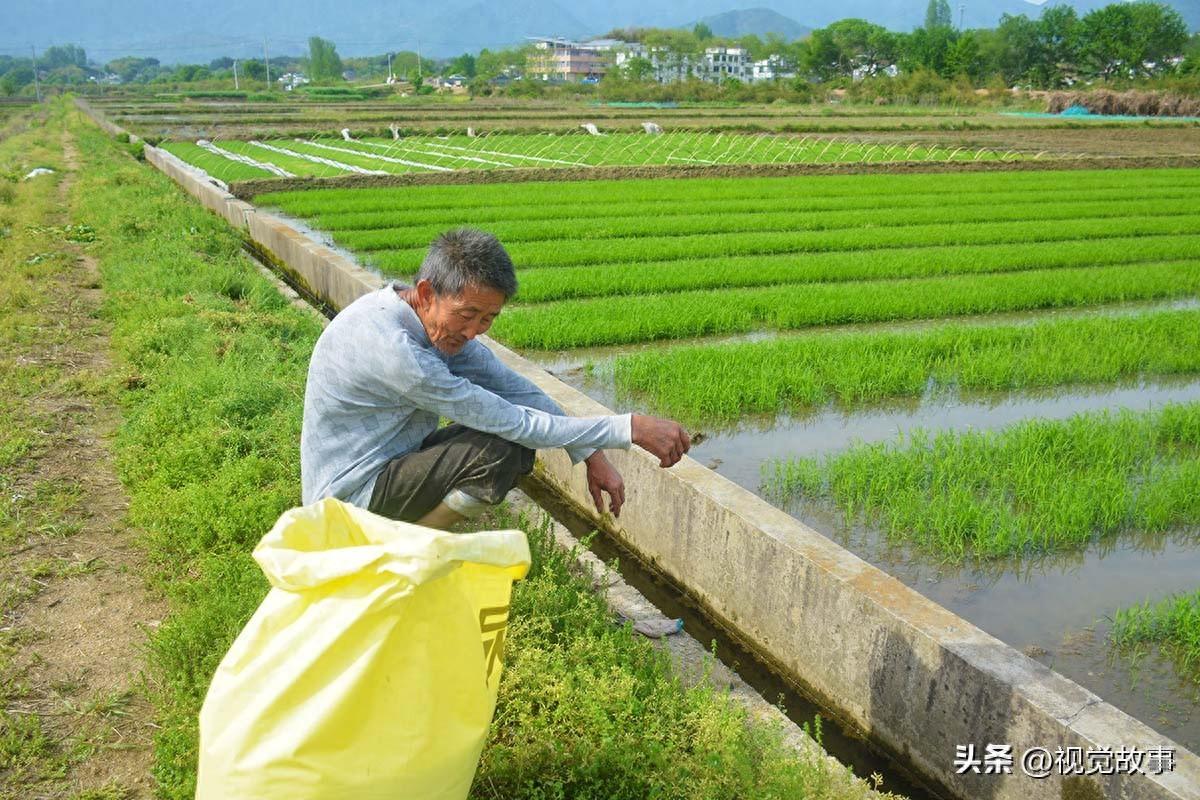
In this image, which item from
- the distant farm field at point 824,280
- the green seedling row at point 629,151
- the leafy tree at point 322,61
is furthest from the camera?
the leafy tree at point 322,61

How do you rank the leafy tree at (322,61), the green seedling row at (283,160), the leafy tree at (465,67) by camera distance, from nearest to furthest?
1. the green seedling row at (283,160)
2. the leafy tree at (465,67)
3. the leafy tree at (322,61)

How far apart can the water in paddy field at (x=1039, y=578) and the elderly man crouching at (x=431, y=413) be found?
1504mm

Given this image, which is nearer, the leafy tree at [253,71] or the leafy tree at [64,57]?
the leafy tree at [253,71]

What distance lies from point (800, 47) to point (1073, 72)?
32.6m

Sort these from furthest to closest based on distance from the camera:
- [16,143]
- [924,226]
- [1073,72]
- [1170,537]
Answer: [1073,72] < [16,143] < [924,226] < [1170,537]

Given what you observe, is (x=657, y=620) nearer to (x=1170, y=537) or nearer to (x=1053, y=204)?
(x=1170, y=537)

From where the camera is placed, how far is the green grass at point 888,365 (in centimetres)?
534

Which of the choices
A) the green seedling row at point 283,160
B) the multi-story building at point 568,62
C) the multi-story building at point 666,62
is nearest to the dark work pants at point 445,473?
the green seedling row at point 283,160

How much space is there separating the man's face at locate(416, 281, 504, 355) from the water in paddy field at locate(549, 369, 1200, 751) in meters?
1.95

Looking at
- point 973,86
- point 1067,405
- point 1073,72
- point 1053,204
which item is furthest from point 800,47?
point 1067,405

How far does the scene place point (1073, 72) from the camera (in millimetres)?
57781

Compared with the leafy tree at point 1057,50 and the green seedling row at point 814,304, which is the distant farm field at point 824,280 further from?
the leafy tree at point 1057,50

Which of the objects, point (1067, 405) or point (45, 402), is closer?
point (45, 402)

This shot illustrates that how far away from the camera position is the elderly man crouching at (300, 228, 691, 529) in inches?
89.1
